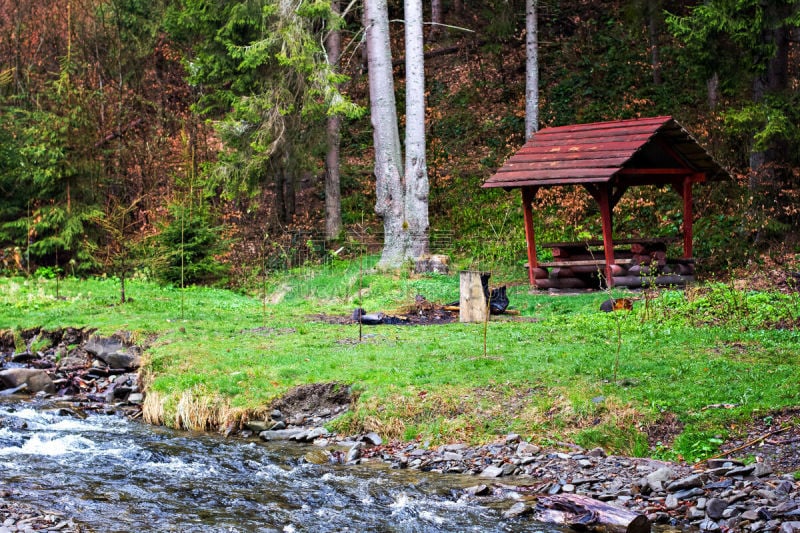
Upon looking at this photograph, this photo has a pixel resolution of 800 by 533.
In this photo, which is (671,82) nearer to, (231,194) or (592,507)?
(231,194)

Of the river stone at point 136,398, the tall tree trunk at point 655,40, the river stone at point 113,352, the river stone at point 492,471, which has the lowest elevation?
the river stone at point 492,471

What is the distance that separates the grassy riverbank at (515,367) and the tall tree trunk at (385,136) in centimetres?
460

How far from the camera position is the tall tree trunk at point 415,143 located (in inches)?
813

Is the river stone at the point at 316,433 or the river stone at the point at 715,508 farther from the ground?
the river stone at the point at 316,433

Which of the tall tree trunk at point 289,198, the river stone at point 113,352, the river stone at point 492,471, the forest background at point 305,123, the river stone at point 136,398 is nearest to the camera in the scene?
the river stone at point 492,471

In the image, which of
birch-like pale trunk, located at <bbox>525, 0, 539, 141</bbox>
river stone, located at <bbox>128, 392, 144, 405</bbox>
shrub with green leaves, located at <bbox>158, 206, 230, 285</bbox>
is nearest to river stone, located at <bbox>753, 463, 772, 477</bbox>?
river stone, located at <bbox>128, 392, 144, 405</bbox>

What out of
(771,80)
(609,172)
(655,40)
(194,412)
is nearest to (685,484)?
(194,412)

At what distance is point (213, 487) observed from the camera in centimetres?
793

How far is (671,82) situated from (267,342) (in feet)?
57.9

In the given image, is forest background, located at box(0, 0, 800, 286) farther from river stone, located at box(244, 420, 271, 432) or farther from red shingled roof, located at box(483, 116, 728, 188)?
river stone, located at box(244, 420, 271, 432)

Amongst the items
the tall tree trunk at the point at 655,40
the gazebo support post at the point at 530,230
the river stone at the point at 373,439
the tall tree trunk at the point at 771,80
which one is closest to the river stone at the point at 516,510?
the river stone at the point at 373,439

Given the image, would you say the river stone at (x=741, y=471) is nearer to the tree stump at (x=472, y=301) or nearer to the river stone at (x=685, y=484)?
the river stone at (x=685, y=484)

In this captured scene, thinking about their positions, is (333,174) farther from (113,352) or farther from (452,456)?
(452,456)

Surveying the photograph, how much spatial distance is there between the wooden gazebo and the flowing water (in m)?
9.43
